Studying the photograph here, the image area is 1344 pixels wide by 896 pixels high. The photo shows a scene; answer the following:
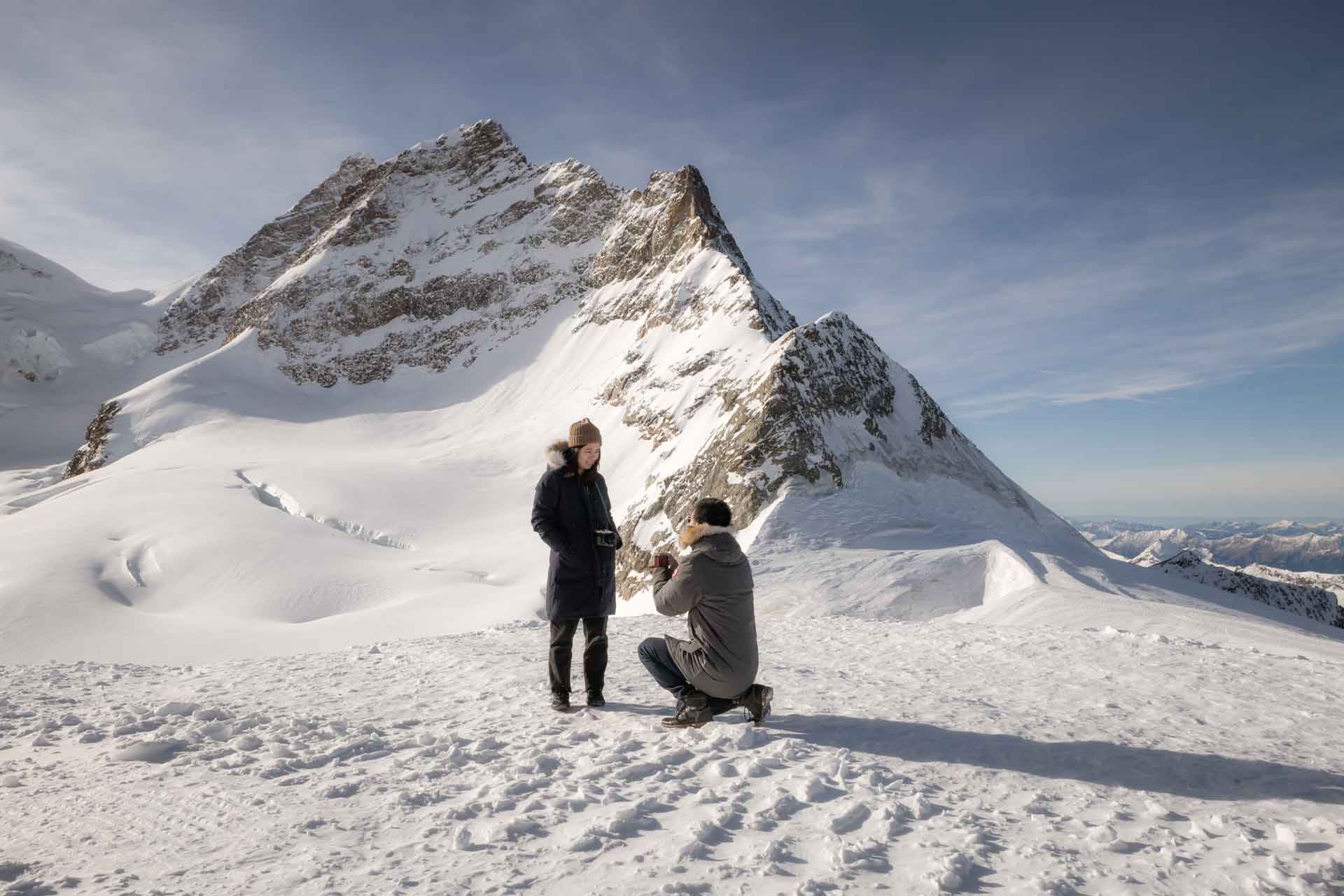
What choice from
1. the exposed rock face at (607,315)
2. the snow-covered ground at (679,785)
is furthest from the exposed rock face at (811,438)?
the snow-covered ground at (679,785)

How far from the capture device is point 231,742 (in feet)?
15.9

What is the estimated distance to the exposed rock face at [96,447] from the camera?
53094 mm

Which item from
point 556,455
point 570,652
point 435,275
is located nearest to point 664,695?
point 570,652

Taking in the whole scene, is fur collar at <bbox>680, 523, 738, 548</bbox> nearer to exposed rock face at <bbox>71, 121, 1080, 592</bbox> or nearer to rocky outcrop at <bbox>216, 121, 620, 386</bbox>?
exposed rock face at <bbox>71, 121, 1080, 592</bbox>

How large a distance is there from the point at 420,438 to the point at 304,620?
3377 cm

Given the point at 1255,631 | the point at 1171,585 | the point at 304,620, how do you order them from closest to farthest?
1. the point at 1255,631
2. the point at 1171,585
3. the point at 304,620

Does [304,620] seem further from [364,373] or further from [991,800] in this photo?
[364,373]

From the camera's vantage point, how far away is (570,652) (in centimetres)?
567

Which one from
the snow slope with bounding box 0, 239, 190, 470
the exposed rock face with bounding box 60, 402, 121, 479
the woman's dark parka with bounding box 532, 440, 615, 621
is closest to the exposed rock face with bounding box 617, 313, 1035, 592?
the woman's dark parka with bounding box 532, 440, 615, 621

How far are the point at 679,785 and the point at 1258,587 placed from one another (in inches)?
882


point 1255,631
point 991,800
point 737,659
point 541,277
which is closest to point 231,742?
point 737,659

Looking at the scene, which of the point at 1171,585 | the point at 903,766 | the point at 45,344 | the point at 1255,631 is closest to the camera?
the point at 903,766

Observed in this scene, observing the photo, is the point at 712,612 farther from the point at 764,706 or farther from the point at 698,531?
the point at 764,706

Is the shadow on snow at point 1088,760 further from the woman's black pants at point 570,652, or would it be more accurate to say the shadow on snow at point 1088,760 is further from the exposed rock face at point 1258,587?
the exposed rock face at point 1258,587
